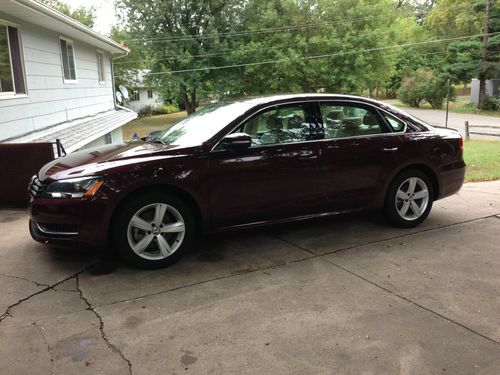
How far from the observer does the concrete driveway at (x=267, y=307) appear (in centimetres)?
290

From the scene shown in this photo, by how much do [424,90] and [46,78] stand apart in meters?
38.0

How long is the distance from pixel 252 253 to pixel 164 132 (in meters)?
1.81

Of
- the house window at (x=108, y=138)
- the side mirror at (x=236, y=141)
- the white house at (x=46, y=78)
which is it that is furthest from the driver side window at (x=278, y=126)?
the house window at (x=108, y=138)

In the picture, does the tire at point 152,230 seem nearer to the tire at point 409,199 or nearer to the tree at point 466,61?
the tire at point 409,199

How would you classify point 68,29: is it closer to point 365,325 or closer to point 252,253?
point 252,253

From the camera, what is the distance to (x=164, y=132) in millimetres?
5449

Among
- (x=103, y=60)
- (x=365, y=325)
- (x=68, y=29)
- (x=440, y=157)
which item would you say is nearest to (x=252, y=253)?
(x=365, y=325)

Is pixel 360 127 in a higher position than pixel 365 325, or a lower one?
higher

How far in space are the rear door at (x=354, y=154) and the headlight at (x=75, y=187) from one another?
2.28 meters

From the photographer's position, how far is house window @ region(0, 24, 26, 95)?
8828 mm

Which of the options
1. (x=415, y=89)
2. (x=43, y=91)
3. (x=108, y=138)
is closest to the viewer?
(x=43, y=91)

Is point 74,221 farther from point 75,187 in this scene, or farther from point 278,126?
point 278,126

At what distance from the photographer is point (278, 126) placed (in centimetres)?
489

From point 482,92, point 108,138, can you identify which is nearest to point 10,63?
point 108,138
